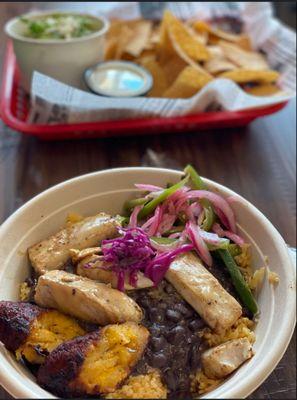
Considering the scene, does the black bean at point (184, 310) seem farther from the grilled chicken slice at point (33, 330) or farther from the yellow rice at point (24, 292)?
the yellow rice at point (24, 292)

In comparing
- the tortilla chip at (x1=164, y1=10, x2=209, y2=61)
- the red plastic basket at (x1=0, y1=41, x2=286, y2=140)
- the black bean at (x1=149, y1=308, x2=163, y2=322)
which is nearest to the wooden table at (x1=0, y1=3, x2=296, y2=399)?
the red plastic basket at (x1=0, y1=41, x2=286, y2=140)

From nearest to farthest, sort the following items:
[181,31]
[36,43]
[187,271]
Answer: [187,271]
[36,43]
[181,31]

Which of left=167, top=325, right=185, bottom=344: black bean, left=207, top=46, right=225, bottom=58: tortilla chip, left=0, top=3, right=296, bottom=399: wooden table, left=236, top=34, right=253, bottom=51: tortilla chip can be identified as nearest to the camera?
left=167, top=325, right=185, bottom=344: black bean

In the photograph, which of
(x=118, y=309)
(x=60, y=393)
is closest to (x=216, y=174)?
(x=118, y=309)

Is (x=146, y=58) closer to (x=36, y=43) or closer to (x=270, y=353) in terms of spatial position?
(x=36, y=43)

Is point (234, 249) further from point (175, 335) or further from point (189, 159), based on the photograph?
point (189, 159)

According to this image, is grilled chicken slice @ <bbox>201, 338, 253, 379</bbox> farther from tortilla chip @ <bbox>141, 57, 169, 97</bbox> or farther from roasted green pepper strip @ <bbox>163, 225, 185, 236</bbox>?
tortilla chip @ <bbox>141, 57, 169, 97</bbox>
